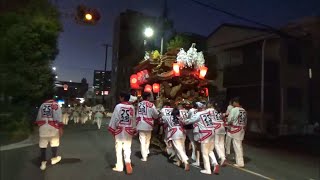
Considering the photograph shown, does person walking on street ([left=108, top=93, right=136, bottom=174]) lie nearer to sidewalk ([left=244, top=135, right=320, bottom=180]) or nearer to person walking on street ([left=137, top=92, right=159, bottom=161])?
person walking on street ([left=137, top=92, right=159, bottom=161])

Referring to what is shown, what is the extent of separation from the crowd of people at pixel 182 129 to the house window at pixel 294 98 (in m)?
17.3

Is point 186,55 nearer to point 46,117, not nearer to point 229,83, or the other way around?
point 46,117

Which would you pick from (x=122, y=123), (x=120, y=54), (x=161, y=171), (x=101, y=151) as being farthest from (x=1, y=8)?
(x=120, y=54)

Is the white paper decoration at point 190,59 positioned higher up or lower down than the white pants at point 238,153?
higher up

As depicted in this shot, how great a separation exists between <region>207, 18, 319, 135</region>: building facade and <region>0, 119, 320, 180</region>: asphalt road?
1263 centimetres

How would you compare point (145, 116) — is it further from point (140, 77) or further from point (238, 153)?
point (140, 77)

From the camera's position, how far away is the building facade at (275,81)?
3002 cm

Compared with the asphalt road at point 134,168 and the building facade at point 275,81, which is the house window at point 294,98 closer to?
the building facade at point 275,81

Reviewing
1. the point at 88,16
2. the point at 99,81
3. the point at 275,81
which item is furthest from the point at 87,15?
the point at 99,81

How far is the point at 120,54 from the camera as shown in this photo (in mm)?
81875

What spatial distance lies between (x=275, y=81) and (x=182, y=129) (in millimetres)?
19087

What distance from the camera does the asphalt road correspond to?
1086cm

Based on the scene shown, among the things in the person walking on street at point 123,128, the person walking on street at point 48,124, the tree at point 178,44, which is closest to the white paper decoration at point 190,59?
the tree at point 178,44

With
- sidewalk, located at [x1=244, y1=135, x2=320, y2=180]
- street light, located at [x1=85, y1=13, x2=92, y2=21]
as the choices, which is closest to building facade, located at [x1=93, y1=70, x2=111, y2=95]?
sidewalk, located at [x1=244, y1=135, x2=320, y2=180]
